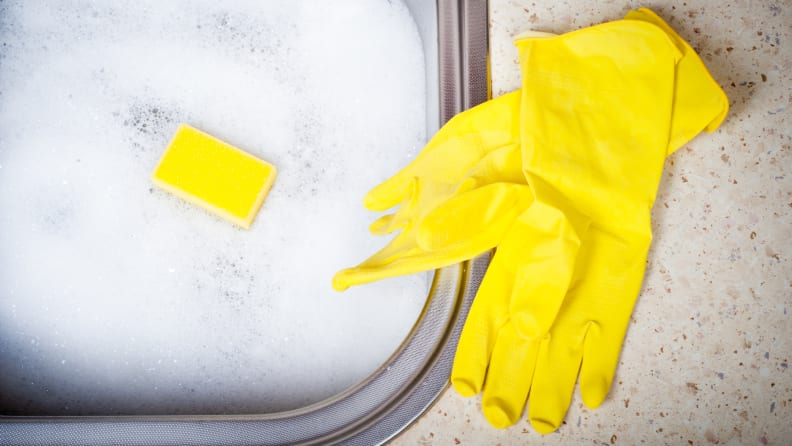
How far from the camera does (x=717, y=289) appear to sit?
2.67 ft

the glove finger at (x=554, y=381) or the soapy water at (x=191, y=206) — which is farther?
the soapy water at (x=191, y=206)

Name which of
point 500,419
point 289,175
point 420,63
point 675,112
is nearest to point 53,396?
point 289,175

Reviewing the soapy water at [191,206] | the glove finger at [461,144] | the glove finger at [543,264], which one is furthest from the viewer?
the soapy water at [191,206]

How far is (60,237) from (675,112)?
106 centimetres

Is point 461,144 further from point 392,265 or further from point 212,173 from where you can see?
point 212,173

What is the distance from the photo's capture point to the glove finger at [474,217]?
2.58 ft

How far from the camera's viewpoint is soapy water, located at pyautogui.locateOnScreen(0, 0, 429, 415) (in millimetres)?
1048

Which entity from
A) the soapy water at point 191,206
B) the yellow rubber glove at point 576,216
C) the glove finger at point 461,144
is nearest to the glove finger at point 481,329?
the yellow rubber glove at point 576,216

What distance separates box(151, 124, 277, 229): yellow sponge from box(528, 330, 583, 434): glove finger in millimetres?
570

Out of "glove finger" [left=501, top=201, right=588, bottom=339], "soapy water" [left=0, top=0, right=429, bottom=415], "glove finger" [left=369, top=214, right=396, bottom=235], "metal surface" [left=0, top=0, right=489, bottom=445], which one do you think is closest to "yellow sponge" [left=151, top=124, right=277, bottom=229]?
"soapy water" [left=0, top=0, right=429, bottom=415]

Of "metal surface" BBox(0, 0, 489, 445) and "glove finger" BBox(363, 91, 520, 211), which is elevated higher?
"glove finger" BBox(363, 91, 520, 211)

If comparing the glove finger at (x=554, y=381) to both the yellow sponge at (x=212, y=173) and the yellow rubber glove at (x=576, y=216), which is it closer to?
the yellow rubber glove at (x=576, y=216)

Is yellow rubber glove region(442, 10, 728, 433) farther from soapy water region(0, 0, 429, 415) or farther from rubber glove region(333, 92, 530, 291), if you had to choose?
soapy water region(0, 0, 429, 415)

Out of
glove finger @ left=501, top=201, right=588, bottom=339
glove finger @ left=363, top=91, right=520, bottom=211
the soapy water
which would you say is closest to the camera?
glove finger @ left=501, top=201, right=588, bottom=339
